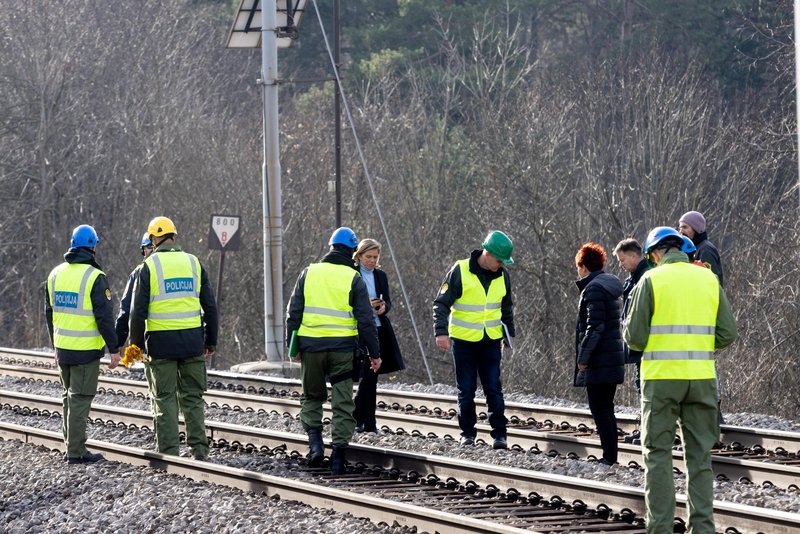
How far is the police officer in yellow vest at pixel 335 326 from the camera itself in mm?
10594

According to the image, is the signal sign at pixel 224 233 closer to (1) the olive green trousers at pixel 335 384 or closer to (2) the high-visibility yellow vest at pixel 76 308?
(2) the high-visibility yellow vest at pixel 76 308

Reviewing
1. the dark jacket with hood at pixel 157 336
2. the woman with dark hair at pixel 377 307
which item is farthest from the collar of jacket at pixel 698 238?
the dark jacket with hood at pixel 157 336

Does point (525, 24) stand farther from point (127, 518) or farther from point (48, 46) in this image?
point (127, 518)

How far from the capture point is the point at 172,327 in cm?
1098

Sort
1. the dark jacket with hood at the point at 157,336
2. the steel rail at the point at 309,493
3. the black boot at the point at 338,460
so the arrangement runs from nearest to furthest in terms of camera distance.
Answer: the steel rail at the point at 309,493 → the black boot at the point at 338,460 → the dark jacket with hood at the point at 157,336

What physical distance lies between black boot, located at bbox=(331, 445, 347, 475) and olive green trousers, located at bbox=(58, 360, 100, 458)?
2.31m

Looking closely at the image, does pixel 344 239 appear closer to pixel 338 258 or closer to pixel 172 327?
pixel 338 258

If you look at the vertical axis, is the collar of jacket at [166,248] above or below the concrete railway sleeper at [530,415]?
above

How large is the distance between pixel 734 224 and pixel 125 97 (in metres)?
20.4

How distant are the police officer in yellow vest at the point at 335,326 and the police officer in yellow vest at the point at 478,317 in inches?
38.4

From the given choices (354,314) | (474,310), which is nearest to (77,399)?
(354,314)

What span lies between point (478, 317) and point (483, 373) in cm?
59

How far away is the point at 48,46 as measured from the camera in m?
37.8

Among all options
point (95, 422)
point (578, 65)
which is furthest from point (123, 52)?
point (95, 422)
